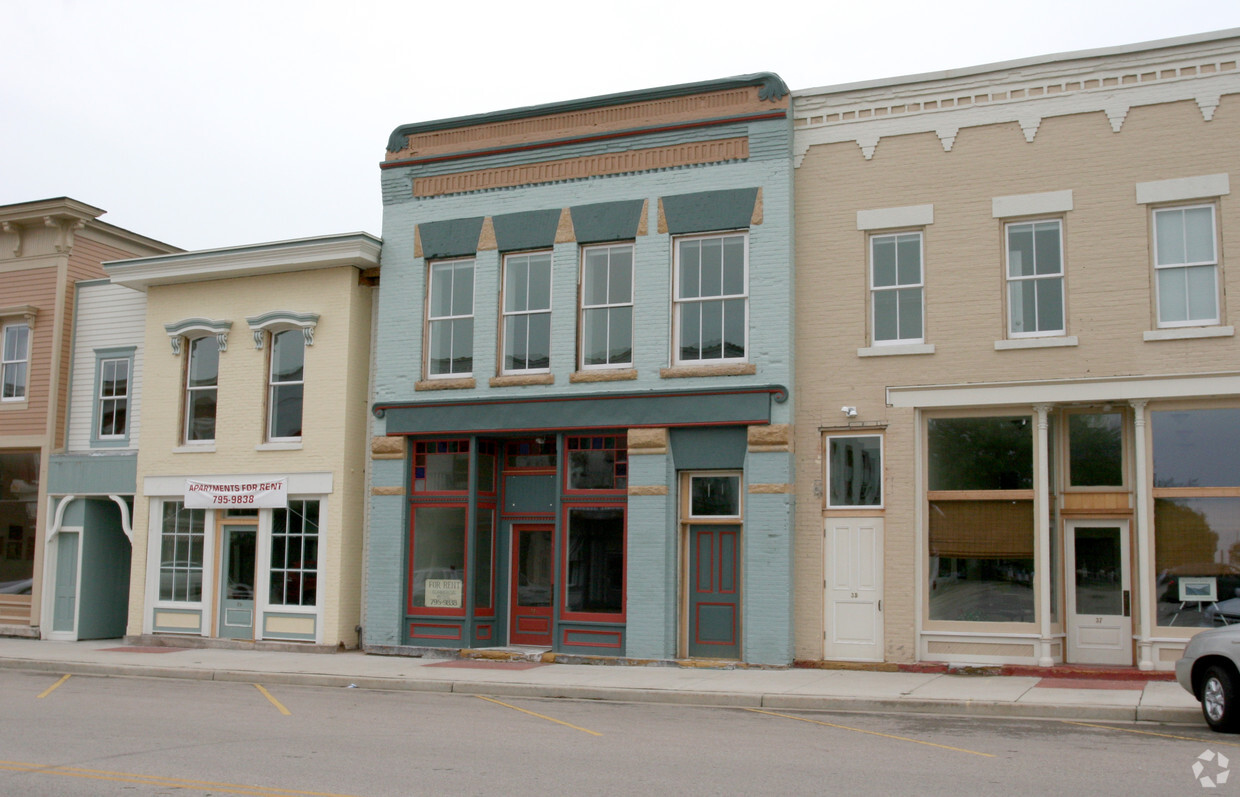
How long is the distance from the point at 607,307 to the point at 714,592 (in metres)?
4.90

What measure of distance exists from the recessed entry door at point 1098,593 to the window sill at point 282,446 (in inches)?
508

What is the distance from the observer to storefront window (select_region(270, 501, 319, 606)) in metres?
20.3

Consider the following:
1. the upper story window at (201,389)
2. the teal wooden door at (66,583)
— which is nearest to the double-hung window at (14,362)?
the teal wooden door at (66,583)

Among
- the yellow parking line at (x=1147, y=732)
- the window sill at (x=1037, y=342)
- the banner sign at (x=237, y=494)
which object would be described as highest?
the window sill at (x=1037, y=342)

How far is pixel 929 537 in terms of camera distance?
1658 centimetres

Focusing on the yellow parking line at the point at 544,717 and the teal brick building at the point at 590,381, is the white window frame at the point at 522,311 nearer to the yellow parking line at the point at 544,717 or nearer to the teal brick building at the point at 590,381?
the teal brick building at the point at 590,381

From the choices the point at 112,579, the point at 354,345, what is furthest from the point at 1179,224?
the point at 112,579

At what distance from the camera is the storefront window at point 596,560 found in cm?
1833

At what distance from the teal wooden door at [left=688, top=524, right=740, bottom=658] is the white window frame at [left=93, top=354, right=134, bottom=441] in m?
12.0

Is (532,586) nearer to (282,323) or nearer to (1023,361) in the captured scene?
(282,323)

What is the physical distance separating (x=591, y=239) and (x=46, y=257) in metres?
12.1

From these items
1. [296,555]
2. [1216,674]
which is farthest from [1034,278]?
[296,555]

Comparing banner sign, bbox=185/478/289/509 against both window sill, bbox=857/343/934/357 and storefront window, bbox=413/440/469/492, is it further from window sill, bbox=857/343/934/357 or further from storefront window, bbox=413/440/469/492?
window sill, bbox=857/343/934/357

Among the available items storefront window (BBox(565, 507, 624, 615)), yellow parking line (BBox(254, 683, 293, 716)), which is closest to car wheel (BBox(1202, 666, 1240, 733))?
storefront window (BBox(565, 507, 624, 615))
